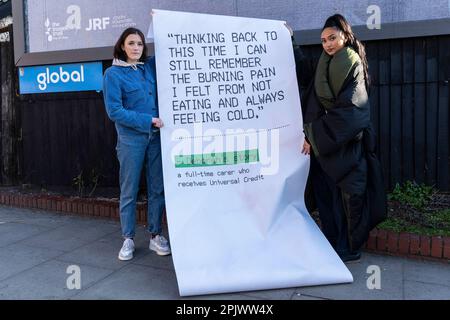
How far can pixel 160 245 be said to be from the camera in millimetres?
4305

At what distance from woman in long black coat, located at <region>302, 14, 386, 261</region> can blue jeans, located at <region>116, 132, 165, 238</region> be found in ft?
4.02

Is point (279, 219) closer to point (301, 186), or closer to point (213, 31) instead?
point (301, 186)

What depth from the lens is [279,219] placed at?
3.75 m

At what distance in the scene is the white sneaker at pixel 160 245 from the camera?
14.0 feet

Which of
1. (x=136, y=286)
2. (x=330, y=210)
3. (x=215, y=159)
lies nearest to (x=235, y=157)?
(x=215, y=159)

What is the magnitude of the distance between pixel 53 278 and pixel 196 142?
152 centimetres

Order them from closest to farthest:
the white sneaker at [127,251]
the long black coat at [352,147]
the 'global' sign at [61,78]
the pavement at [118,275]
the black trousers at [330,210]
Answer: the pavement at [118,275]
the long black coat at [352,147]
the black trousers at [330,210]
the white sneaker at [127,251]
the 'global' sign at [61,78]

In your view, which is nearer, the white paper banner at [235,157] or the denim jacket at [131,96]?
the white paper banner at [235,157]

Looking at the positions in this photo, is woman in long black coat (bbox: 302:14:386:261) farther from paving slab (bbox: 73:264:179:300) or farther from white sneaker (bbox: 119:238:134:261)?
white sneaker (bbox: 119:238:134:261)

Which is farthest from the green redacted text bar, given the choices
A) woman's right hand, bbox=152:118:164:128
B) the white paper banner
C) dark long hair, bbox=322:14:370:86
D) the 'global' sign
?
the 'global' sign

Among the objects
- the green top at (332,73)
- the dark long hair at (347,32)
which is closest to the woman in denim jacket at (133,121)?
the green top at (332,73)

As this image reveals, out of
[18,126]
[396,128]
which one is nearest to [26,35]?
[18,126]

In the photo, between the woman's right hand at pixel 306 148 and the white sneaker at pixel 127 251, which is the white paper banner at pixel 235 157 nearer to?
the woman's right hand at pixel 306 148

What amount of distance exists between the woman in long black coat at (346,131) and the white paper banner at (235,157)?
23cm
